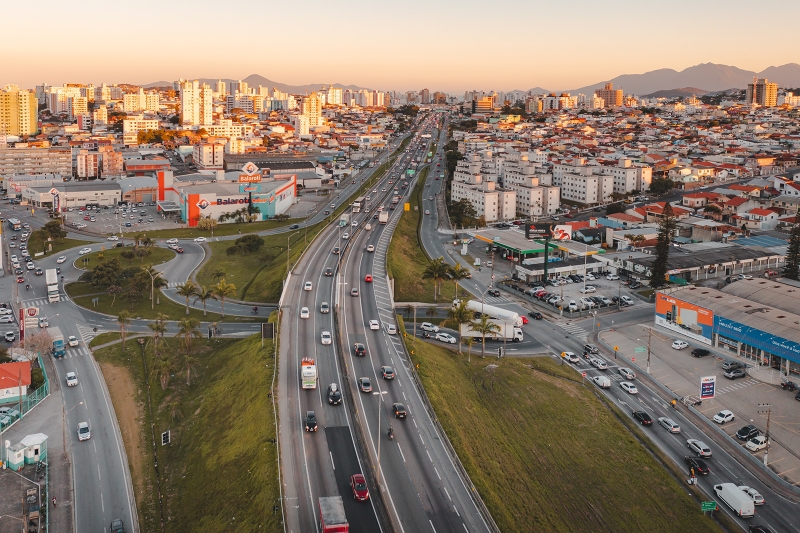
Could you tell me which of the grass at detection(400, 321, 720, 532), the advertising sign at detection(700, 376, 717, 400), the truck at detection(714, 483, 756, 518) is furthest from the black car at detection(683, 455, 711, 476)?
the advertising sign at detection(700, 376, 717, 400)

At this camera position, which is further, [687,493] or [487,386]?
[487,386]

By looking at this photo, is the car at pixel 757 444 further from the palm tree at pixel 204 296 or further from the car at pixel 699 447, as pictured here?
the palm tree at pixel 204 296

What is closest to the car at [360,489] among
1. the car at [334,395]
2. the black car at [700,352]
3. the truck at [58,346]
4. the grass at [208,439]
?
the grass at [208,439]

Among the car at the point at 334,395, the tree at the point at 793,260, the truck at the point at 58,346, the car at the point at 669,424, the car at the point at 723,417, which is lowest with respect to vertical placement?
the car at the point at 669,424

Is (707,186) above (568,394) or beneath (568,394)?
above

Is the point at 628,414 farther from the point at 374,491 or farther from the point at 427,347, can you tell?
the point at 374,491

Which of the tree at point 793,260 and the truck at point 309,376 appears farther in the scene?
the tree at point 793,260

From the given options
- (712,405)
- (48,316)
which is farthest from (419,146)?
(712,405)
